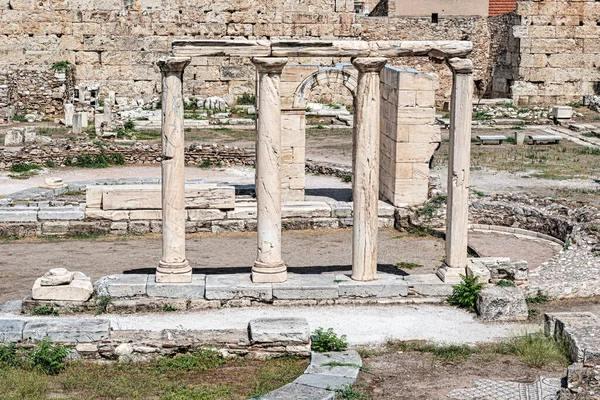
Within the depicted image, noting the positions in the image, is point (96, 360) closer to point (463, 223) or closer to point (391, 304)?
point (391, 304)

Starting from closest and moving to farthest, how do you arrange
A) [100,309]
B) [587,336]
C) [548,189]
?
[587,336], [100,309], [548,189]

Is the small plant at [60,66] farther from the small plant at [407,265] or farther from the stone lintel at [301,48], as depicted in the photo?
the stone lintel at [301,48]

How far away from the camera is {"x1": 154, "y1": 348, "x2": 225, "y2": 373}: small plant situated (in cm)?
1247

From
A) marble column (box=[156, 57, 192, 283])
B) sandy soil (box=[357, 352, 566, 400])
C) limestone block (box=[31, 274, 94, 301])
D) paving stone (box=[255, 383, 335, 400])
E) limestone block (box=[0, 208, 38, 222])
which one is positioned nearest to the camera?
paving stone (box=[255, 383, 335, 400])

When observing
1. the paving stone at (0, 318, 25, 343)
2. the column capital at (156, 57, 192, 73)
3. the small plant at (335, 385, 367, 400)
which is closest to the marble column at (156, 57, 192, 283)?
the column capital at (156, 57, 192, 73)

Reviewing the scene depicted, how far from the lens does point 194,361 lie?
41.2ft

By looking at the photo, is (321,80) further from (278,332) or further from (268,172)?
(278,332)

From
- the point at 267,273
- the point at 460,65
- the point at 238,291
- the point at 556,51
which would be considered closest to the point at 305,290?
the point at 267,273

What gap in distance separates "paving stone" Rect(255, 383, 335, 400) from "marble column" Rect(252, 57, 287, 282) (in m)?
3.94

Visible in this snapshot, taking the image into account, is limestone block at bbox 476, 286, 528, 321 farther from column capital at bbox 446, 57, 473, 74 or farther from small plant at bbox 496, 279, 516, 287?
column capital at bbox 446, 57, 473, 74

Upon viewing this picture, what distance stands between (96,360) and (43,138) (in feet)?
55.2

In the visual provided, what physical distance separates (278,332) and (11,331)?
10.7 ft

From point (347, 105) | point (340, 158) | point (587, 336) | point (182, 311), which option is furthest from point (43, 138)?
point (587, 336)

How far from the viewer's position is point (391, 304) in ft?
49.9
